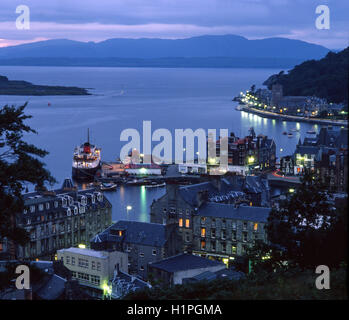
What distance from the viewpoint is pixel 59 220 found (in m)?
16.0

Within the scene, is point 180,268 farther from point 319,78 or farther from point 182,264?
point 319,78

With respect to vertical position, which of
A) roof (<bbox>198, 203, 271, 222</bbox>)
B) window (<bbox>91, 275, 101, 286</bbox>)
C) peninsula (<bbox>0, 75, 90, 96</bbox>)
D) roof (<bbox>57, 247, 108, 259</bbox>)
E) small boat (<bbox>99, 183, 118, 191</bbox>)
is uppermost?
peninsula (<bbox>0, 75, 90, 96</bbox>)

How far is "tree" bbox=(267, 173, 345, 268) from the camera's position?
746 centimetres

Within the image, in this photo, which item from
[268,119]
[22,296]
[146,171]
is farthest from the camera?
[268,119]

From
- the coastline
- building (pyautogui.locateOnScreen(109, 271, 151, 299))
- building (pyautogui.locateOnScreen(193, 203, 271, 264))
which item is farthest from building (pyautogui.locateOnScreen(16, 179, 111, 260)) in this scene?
the coastline

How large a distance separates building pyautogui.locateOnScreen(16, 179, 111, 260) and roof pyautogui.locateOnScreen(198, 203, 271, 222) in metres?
3.54

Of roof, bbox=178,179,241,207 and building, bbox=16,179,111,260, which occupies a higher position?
roof, bbox=178,179,241,207

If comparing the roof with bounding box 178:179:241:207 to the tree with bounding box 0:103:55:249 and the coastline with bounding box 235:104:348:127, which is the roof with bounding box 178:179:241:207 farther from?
the coastline with bounding box 235:104:348:127

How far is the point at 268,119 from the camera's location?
63.5 metres

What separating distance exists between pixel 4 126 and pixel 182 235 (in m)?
10.2

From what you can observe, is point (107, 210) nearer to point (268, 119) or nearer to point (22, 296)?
point (22, 296)

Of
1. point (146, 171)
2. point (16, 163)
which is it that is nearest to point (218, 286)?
point (16, 163)
